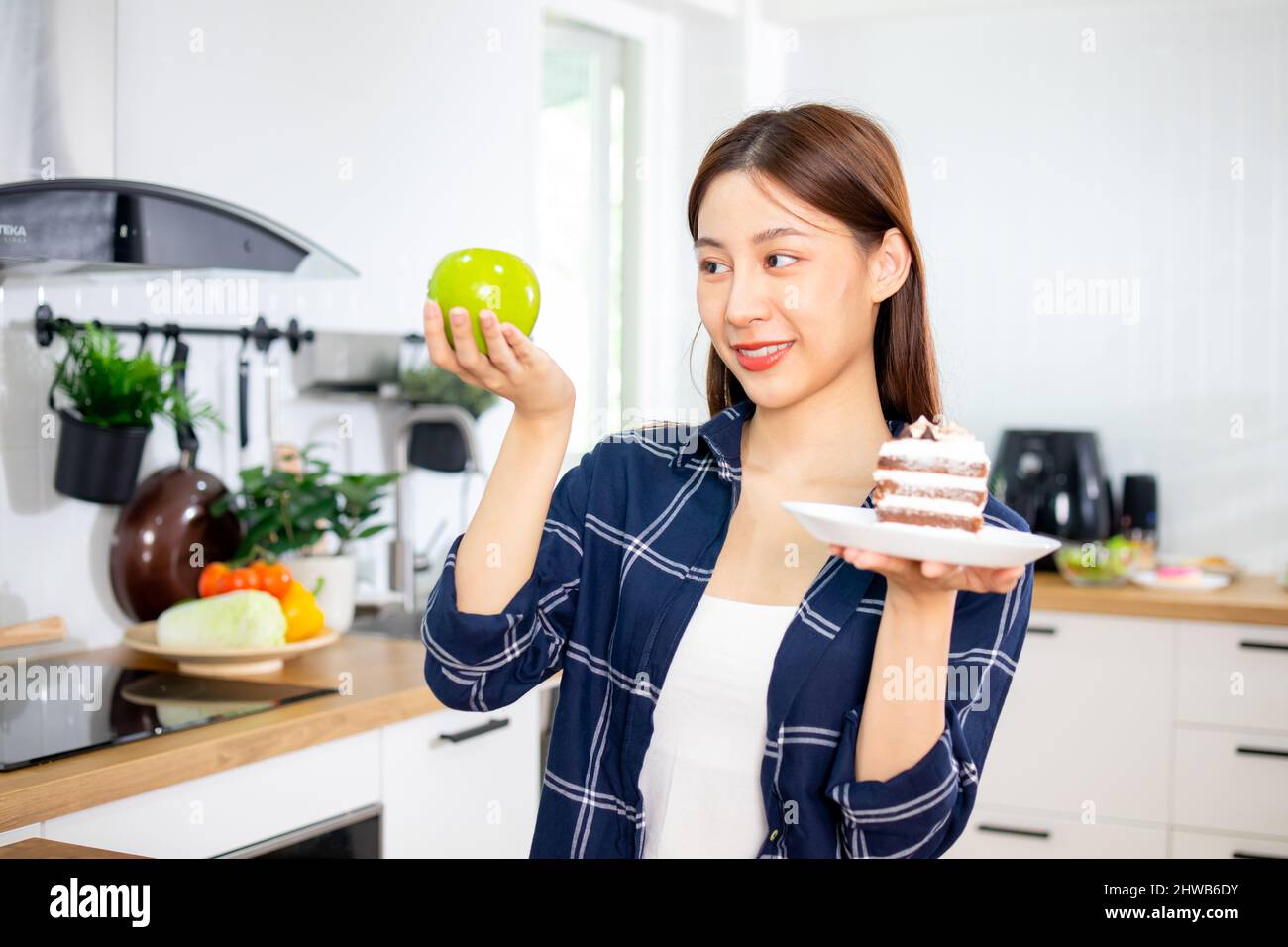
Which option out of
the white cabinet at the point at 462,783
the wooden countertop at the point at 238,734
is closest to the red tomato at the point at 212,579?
the wooden countertop at the point at 238,734

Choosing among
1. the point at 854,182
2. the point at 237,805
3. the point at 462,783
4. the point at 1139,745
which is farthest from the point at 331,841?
the point at 1139,745

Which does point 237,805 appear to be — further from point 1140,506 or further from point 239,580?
point 1140,506

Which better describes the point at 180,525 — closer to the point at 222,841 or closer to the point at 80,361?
the point at 80,361

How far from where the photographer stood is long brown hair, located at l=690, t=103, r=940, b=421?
117cm

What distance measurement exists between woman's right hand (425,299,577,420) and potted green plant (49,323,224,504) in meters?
1.28

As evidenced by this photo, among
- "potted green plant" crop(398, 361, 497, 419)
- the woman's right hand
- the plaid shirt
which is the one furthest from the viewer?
"potted green plant" crop(398, 361, 497, 419)

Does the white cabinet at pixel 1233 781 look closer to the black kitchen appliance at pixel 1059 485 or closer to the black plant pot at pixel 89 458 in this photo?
the black kitchen appliance at pixel 1059 485

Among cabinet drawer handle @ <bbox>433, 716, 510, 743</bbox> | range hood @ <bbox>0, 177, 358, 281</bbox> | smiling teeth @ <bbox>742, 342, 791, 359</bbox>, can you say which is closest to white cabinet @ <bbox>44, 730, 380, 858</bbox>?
cabinet drawer handle @ <bbox>433, 716, 510, 743</bbox>

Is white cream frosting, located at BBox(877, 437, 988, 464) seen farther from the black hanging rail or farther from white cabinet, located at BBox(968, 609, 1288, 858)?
white cabinet, located at BBox(968, 609, 1288, 858)

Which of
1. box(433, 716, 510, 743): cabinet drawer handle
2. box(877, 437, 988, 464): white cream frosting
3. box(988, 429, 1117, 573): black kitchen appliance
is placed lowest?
box(433, 716, 510, 743): cabinet drawer handle

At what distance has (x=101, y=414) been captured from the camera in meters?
2.09

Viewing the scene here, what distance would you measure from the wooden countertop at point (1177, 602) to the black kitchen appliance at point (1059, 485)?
0.79 feet
